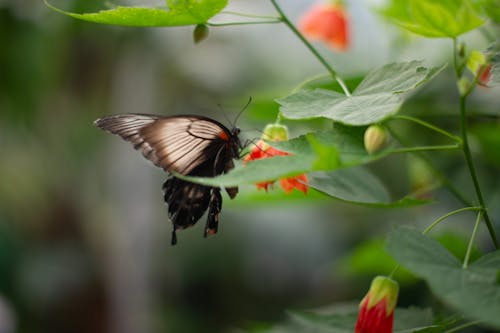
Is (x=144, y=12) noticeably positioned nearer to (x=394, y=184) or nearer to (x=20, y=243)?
(x=394, y=184)

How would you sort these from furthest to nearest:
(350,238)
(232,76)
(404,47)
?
(232,76) < (350,238) < (404,47)

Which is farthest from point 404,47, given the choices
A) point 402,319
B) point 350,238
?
point 350,238

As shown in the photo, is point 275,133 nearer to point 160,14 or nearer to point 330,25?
point 160,14

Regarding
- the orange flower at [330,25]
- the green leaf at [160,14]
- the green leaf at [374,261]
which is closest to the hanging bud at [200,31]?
the green leaf at [160,14]

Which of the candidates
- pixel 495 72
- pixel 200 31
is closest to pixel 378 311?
pixel 495 72

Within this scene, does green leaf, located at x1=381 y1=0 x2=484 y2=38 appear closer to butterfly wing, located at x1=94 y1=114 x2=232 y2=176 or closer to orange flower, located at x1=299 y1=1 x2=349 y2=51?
butterfly wing, located at x1=94 y1=114 x2=232 y2=176

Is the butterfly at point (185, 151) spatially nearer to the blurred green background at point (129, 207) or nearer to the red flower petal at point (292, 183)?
the red flower petal at point (292, 183)
